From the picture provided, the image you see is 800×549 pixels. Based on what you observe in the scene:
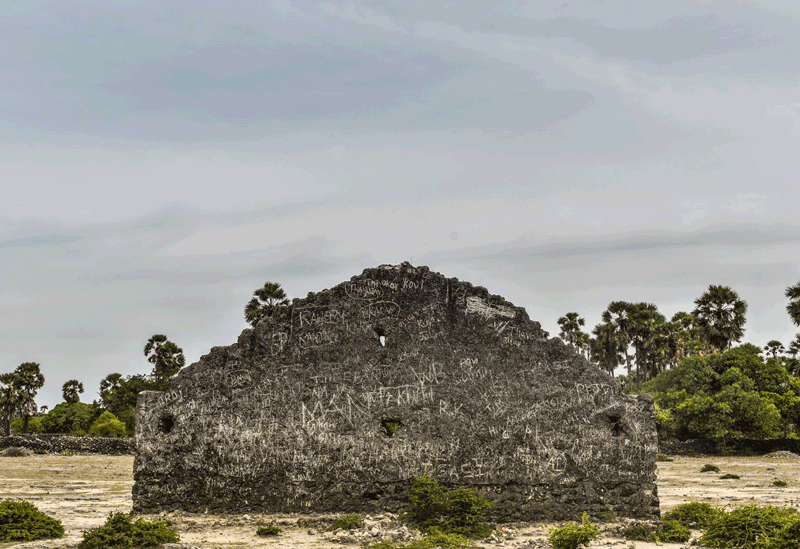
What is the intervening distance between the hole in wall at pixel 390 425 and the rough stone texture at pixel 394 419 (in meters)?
0.04

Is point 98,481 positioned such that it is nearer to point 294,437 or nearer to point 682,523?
point 294,437

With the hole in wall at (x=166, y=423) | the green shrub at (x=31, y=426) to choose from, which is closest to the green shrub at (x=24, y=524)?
the hole in wall at (x=166, y=423)

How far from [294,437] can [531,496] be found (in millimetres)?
4125

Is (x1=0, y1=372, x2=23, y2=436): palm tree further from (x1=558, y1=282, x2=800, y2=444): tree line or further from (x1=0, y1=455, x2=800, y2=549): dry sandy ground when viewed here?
(x1=558, y1=282, x2=800, y2=444): tree line

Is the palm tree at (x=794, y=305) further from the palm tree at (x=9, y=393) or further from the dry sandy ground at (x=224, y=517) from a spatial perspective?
the palm tree at (x=9, y=393)

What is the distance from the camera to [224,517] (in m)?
12.8

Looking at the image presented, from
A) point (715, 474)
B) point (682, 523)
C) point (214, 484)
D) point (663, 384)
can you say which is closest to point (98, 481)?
point (214, 484)

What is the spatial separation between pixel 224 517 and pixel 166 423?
1.92m

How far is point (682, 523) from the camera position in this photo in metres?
13.0

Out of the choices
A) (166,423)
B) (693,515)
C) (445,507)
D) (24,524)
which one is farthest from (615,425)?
(24,524)

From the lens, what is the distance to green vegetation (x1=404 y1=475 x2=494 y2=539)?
Result: 39.8ft

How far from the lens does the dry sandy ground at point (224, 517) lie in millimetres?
11766

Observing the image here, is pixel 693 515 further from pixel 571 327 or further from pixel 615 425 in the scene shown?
pixel 571 327

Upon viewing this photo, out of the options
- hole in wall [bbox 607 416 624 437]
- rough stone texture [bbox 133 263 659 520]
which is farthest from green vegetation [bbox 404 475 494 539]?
hole in wall [bbox 607 416 624 437]
